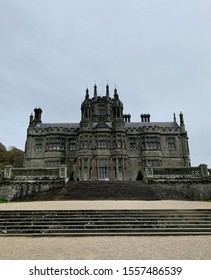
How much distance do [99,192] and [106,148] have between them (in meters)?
16.7

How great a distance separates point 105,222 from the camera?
11508 millimetres

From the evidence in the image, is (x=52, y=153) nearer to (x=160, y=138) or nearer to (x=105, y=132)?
(x=105, y=132)

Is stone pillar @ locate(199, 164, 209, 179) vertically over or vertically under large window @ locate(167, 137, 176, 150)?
under

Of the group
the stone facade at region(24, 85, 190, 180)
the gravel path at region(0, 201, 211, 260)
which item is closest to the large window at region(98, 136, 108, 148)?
the stone facade at region(24, 85, 190, 180)

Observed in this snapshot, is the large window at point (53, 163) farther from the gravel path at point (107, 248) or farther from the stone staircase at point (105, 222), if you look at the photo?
the gravel path at point (107, 248)

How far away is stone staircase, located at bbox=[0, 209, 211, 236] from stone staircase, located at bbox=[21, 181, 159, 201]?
352 inches

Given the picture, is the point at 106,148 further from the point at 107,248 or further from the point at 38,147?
the point at 107,248

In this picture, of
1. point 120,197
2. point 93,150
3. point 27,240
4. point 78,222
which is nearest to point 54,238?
point 27,240

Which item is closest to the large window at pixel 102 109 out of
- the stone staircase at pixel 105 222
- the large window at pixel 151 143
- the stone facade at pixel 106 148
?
the stone facade at pixel 106 148

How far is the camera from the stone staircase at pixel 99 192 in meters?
21.8

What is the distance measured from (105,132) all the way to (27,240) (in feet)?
104

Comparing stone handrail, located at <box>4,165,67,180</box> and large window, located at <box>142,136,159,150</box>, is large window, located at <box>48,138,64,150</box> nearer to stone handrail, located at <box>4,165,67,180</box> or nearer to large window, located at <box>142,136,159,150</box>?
large window, located at <box>142,136,159,150</box>

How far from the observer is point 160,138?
41969 mm

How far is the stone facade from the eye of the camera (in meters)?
38.8
